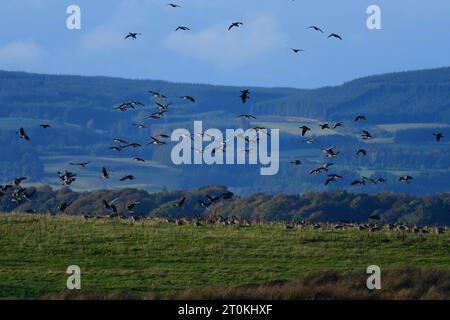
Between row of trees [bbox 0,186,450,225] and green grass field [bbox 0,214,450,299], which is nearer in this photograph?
green grass field [bbox 0,214,450,299]

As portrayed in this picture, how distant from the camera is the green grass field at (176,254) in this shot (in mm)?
50906

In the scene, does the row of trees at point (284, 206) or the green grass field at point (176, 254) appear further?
the row of trees at point (284, 206)

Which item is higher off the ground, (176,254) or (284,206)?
(284,206)

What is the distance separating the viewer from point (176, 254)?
2307 inches

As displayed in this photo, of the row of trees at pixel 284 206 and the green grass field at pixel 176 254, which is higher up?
the row of trees at pixel 284 206

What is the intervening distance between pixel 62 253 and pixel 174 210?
3484 inches

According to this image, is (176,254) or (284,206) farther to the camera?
(284,206)

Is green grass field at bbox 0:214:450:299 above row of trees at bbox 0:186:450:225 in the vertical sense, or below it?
below

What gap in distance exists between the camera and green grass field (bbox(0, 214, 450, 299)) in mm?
50906

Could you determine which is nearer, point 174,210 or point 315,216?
point 315,216

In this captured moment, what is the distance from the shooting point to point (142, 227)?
2613 inches
